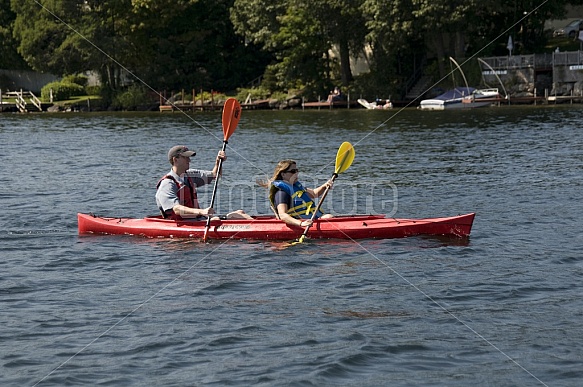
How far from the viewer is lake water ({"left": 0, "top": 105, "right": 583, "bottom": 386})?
9.82 m

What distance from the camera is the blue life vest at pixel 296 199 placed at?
15508mm

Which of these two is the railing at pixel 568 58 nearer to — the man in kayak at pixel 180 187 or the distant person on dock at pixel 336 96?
the distant person on dock at pixel 336 96

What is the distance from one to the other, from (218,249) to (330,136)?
22237mm

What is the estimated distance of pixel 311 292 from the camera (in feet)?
41.4

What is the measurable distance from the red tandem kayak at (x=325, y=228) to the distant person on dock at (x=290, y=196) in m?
0.19

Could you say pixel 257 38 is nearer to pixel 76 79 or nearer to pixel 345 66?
pixel 345 66

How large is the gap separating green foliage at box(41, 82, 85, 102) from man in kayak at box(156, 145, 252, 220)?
5518cm

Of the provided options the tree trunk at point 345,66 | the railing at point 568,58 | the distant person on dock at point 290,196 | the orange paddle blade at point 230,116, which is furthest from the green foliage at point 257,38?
the distant person on dock at point 290,196

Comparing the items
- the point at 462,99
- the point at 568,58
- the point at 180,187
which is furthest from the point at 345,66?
the point at 180,187

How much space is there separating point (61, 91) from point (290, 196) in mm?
56663

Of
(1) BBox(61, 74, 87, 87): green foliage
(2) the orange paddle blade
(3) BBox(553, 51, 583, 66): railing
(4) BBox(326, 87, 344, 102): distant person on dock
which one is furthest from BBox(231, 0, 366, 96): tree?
(2) the orange paddle blade

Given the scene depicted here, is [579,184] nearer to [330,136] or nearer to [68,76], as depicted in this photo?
[330,136]

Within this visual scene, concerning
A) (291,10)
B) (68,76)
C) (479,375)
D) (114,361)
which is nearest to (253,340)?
(114,361)

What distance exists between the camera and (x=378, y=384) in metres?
9.38
